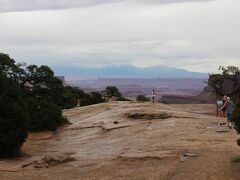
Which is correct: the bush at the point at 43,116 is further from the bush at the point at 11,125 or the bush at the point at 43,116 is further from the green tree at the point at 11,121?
the bush at the point at 11,125

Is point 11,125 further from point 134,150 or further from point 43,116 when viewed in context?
point 43,116

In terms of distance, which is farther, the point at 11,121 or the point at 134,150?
the point at 11,121

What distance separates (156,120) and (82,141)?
5.03 m

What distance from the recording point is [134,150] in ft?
60.5

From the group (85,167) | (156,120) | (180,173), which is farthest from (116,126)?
(180,173)

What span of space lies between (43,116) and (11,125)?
8829 millimetres

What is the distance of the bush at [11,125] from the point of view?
19.8 meters

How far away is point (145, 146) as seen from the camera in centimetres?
1895

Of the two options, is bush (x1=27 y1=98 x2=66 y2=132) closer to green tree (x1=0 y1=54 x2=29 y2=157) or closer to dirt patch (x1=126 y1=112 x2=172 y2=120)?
dirt patch (x1=126 y1=112 x2=172 y2=120)

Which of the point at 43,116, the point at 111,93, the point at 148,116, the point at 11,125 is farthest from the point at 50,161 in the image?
the point at 111,93

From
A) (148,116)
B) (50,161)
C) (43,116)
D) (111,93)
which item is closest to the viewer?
(50,161)

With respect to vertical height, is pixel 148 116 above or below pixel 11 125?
below

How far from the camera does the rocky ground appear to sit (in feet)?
47.3

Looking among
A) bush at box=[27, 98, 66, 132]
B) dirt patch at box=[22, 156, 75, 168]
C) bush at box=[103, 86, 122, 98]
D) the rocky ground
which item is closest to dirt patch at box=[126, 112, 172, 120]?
the rocky ground
